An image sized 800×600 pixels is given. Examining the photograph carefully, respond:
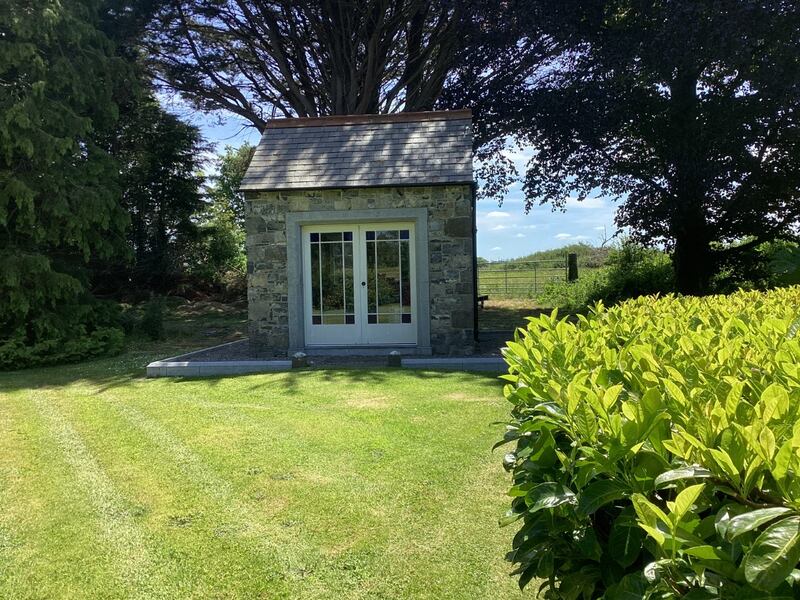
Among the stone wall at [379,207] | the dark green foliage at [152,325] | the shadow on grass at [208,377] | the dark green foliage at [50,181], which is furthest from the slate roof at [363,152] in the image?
the dark green foliage at [152,325]

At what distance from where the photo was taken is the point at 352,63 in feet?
52.5

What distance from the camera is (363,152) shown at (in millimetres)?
10562

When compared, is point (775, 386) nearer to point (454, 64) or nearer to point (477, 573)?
point (477, 573)

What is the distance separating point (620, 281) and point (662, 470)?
17.1 metres

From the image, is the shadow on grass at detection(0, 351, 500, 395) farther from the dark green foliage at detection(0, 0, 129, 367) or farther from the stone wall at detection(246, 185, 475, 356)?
the stone wall at detection(246, 185, 475, 356)

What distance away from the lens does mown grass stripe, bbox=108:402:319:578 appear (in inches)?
123

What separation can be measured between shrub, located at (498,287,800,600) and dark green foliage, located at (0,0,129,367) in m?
10.9

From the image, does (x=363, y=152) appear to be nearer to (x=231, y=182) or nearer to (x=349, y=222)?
(x=349, y=222)

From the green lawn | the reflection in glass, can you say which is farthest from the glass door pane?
the green lawn

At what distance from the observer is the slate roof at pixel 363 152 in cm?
998

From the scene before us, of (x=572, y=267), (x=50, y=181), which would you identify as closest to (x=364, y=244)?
(x=50, y=181)

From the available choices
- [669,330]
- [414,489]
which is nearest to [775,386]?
[669,330]

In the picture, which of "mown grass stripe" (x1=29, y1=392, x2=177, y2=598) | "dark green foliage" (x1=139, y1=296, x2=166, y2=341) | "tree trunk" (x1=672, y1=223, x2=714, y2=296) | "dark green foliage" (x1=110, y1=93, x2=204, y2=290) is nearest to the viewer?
"mown grass stripe" (x1=29, y1=392, x2=177, y2=598)

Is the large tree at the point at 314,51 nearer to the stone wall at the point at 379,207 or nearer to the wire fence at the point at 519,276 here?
the stone wall at the point at 379,207
